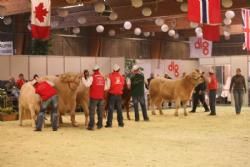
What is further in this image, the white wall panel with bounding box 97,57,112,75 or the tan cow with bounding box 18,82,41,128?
the white wall panel with bounding box 97,57,112,75

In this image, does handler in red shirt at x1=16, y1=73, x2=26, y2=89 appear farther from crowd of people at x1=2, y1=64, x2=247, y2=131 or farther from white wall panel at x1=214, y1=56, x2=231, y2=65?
white wall panel at x1=214, y1=56, x2=231, y2=65

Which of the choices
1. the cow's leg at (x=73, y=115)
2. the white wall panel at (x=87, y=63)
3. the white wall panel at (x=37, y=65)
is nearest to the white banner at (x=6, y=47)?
the white wall panel at (x=37, y=65)

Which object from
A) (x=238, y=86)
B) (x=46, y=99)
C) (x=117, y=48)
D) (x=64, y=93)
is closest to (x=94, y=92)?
(x=64, y=93)

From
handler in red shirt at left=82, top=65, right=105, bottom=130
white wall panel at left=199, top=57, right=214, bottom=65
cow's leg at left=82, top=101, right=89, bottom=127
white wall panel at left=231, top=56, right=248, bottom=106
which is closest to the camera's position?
handler in red shirt at left=82, top=65, right=105, bottom=130

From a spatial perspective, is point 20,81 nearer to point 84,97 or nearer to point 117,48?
point 84,97

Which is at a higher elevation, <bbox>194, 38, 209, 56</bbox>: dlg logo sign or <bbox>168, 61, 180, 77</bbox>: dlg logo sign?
<bbox>194, 38, 209, 56</bbox>: dlg logo sign

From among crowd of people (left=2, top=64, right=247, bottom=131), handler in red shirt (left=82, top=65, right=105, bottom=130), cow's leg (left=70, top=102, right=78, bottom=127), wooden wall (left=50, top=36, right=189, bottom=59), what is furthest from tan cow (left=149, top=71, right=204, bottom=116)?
wooden wall (left=50, top=36, right=189, bottom=59)

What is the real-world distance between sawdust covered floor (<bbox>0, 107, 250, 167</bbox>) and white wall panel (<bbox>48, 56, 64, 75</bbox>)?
743 centimetres

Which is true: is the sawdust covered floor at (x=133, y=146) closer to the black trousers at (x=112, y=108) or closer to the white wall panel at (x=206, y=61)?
the black trousers at (x=112, y=108)

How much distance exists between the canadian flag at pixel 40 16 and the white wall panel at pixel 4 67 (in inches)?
237

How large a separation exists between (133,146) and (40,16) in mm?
5713

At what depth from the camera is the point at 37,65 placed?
19734 millimetres

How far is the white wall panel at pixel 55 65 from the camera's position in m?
20.1

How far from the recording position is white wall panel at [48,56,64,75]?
20.1 m
